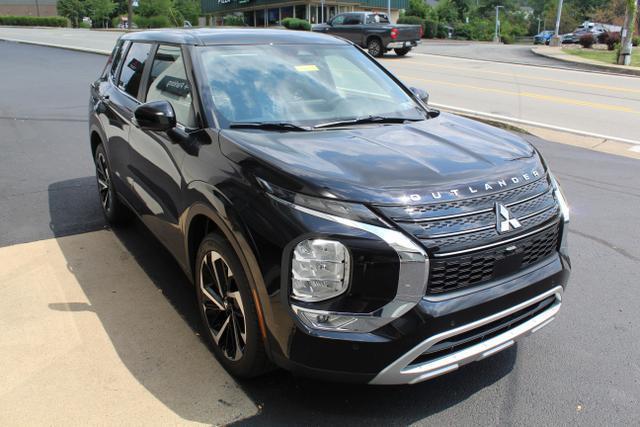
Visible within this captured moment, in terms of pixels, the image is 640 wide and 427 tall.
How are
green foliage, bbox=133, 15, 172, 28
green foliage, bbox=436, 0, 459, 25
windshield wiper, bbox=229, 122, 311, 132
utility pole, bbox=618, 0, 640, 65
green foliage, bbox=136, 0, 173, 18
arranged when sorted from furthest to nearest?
1. green foliage, bbox=436, 0, 459, 25
2. green foliage, bbox=136, 0, 173, 18
3. green foliage, bbox=133, 15, 172, 28
4. utility pole, bbox=618, 0, 640, 65
5. windshield wiper, bbox=229, 122, 311, 132

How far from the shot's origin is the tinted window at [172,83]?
3459 millimetres

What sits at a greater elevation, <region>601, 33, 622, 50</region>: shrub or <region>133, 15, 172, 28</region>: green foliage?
<region>133, 15, 172, 28</region>: green foliage

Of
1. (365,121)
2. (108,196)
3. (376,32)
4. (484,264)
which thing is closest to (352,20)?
(376,32)

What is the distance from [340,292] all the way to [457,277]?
544 millimetres

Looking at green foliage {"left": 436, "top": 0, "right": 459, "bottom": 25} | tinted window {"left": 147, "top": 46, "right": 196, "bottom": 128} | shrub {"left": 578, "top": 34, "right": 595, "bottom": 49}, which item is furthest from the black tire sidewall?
green foliage {"left": 436, "top": 0, "right": 459, "bottom": 25}

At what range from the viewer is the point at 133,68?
15.1ft

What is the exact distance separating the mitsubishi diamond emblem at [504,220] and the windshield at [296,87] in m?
1.26

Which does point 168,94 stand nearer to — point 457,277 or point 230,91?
point 230,91

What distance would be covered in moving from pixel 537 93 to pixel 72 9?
271 feet

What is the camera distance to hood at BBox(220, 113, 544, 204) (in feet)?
8.29

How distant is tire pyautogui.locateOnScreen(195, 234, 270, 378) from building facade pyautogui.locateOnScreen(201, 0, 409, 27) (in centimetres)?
4881

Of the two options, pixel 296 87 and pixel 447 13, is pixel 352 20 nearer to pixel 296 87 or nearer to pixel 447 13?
pixel 296 87

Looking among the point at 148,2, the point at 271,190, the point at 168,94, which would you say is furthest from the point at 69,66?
the point at 148,2

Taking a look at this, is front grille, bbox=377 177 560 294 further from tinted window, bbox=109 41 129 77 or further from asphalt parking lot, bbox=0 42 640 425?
tinted window, bbox=109 41 129 77
